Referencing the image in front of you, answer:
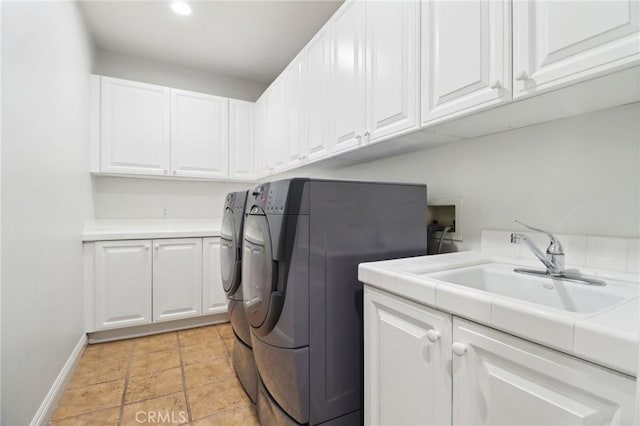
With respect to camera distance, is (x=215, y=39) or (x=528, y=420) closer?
(x=528, y=420)

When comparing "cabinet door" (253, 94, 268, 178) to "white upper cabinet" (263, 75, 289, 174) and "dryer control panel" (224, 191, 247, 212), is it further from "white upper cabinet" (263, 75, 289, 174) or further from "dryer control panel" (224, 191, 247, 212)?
"dryer control panel" (224, 191, 247, 212)

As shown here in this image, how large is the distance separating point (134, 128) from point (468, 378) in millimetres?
3243

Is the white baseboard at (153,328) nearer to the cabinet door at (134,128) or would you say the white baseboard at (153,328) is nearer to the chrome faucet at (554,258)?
the cabinet door at (134,128)

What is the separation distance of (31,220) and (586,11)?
217 centimetres

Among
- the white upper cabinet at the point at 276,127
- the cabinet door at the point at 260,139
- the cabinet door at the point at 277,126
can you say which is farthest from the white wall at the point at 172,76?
the cabinet door at the point at 277,126

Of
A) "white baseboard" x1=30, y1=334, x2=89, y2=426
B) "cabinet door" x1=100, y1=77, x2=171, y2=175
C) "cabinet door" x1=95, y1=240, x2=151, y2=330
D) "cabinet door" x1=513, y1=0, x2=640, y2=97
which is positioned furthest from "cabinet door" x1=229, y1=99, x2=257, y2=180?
"cabinet door" x1=513, y1=0, x2=640, y2=97

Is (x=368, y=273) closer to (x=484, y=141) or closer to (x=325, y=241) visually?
(x=325, y=241)

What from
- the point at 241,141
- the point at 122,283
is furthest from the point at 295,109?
the point at 122,283

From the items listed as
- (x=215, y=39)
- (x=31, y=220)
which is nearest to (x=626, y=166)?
(x=31, y=220)

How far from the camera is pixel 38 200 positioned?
143 cm

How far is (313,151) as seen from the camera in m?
2.06

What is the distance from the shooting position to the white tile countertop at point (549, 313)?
505 millimetres

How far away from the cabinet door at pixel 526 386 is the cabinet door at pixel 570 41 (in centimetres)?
71

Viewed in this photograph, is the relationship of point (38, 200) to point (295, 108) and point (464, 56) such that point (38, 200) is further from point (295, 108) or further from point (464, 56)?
point (464, 56)
